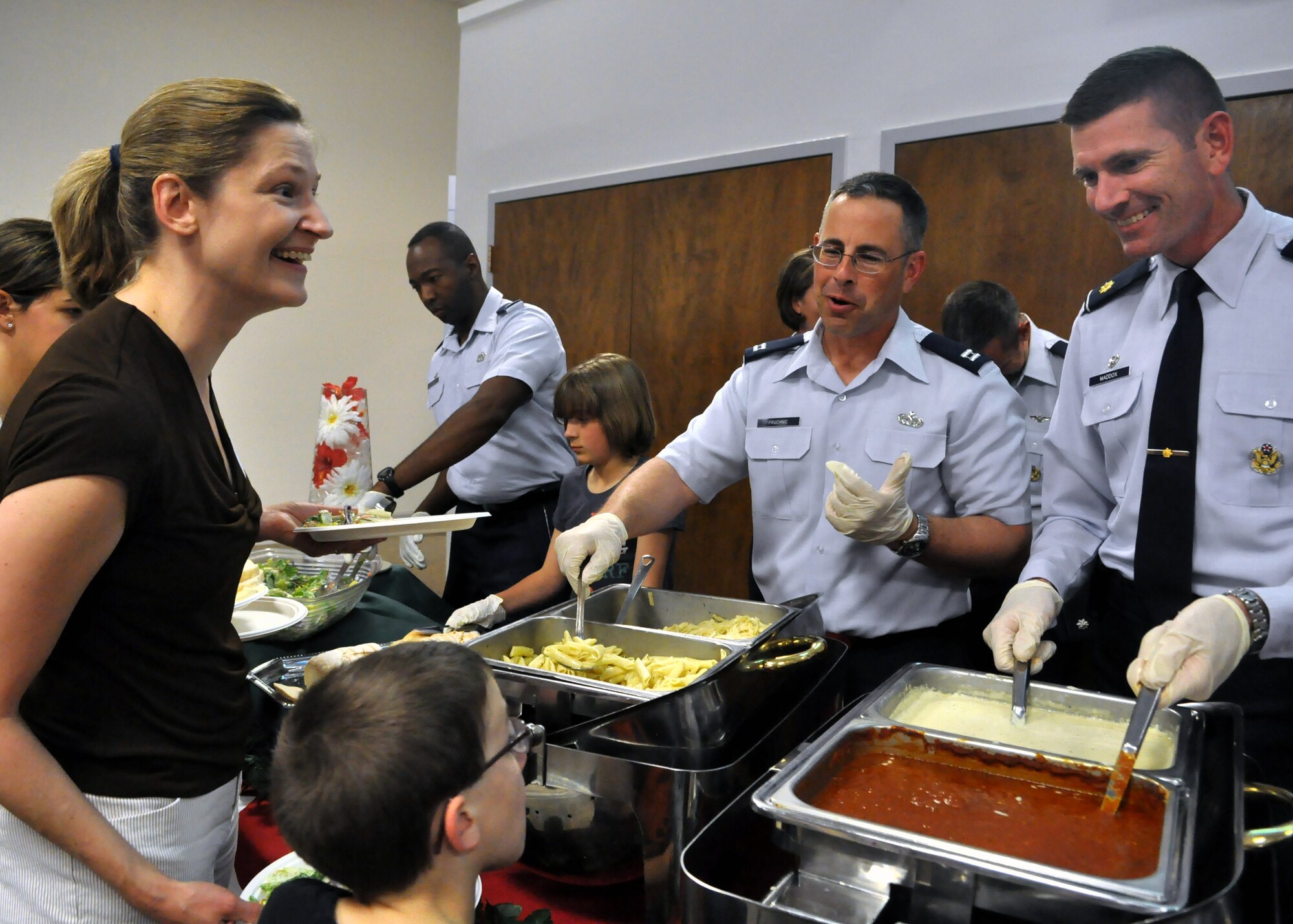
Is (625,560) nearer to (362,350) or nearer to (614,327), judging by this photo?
(614,327)

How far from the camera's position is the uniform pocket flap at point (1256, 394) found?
4.50 feet

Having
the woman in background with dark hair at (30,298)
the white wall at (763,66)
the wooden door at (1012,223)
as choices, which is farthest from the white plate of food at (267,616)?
the white wall at (763,66)

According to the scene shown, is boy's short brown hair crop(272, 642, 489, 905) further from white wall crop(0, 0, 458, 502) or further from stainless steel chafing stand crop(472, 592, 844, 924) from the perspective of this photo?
white wall crop(0, 0, 458, 502)

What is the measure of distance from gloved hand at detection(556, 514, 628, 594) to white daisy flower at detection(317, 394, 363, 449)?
825 mm

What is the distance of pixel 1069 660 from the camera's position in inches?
94.8

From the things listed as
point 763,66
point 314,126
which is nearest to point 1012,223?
point 763,66

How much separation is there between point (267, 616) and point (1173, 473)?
5.57 feet

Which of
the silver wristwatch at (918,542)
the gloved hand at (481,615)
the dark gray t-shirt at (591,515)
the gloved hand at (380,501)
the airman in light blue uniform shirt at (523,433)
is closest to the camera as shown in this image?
the silver wristwatch at (918,542)

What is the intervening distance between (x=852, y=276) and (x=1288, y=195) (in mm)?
1477

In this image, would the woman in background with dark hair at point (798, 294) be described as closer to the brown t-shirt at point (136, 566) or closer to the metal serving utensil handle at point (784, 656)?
the metal serving utensil handle at point (784, 656)

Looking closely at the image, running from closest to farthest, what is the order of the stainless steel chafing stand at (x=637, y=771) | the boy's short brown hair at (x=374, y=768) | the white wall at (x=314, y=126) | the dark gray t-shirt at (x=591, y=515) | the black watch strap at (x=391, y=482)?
the boy's short brown hair at (x=374, y=768)
the stainless steel chafing stand at (x=637, y=771)
the dark gray t-shirt at (x=591, y=515)
the black watch strap at (x=391, y=482)
the white wall at (x=314, y=126)

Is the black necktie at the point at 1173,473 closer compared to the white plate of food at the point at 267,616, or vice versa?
the black necktie at the point at 1173,473

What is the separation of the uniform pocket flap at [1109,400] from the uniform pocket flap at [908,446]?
0.90 feet

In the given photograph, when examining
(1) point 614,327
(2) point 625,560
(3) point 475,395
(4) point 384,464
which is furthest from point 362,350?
(2) point 625,560
